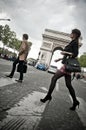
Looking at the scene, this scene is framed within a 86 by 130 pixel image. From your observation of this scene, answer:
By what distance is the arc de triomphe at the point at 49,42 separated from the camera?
59.8 meters

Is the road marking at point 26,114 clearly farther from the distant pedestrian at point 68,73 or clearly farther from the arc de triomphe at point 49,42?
the arc de triomphe at point 49,42

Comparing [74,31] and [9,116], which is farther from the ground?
[74,31]

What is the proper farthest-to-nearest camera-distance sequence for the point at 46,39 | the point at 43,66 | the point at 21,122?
the point at 46,39, the point at 43,66, the point at 21,122

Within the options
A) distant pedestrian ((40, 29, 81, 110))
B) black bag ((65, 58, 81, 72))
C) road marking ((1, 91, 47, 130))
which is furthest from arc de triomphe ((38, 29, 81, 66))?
road marking ((1, 91, 47, 130))

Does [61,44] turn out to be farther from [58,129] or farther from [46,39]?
[58,129]

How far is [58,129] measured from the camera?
3.26m

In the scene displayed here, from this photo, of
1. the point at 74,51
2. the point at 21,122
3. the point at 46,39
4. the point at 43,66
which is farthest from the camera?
the point at 46,39

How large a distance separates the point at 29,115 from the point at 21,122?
0.47 metres

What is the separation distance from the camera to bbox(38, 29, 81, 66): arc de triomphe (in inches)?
2354

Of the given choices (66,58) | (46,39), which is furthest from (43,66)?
(66,58)

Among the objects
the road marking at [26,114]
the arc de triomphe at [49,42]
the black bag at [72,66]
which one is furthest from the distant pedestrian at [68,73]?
the arc de triomphe at [49,42]

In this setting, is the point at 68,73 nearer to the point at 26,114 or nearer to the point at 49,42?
the point at 26,114

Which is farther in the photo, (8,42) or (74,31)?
(8,42)

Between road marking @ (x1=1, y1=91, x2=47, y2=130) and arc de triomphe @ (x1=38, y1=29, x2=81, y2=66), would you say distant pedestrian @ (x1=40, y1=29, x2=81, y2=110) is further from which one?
arc de triomphe @ (x1=38, y1=29, x2=81, y2=66)
